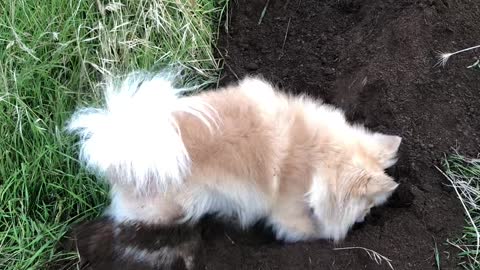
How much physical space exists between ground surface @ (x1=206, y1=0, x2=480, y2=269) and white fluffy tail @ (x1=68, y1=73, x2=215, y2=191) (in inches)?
23.1

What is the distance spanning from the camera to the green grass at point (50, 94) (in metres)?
2.47

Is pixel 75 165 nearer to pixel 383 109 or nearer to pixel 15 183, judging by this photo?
pixel 15 183

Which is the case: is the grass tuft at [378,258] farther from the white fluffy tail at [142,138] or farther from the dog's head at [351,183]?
the white fluffy tail at [142,138]

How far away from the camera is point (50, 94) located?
2615 mm

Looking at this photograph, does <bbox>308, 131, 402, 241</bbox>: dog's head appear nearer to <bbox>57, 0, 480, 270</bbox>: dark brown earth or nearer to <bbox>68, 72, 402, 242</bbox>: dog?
<bbox>68, 72, 402, 242</bbox>: dog

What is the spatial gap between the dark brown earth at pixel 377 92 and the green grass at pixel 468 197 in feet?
0.12

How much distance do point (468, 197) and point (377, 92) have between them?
0.67m

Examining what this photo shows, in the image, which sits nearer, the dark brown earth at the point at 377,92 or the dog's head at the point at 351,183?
the dog's head at the point at 351,183

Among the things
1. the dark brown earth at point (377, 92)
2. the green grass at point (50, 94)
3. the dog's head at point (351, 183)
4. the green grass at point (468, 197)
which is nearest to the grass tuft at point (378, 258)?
the dark brown earth at point (377, 92)

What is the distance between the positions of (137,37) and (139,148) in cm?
107

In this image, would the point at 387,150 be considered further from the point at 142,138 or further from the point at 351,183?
the point at 142,138

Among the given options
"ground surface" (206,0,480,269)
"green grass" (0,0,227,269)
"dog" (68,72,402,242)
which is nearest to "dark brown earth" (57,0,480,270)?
"ground surface" (206,0,480,269)

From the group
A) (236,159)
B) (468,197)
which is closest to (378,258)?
(468,197)

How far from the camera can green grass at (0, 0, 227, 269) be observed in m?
2.47
